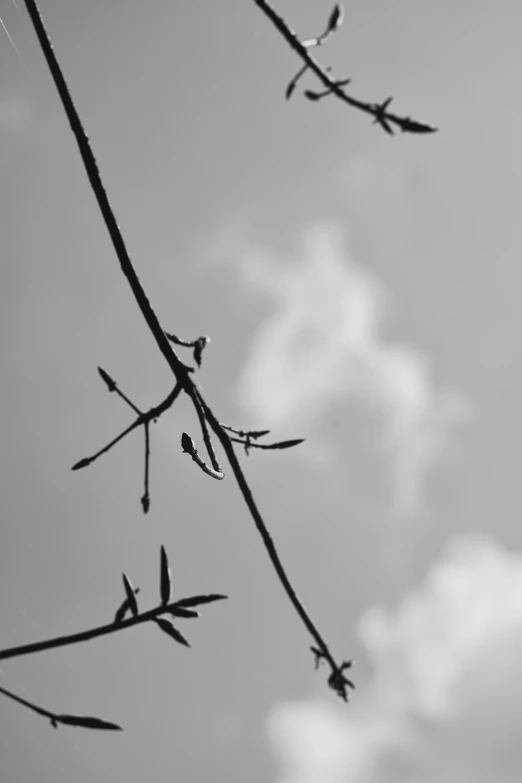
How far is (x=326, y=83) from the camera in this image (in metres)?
1.82

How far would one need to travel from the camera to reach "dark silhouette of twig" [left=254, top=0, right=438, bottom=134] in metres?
1.67

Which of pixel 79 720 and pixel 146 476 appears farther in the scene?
pixel 146 476

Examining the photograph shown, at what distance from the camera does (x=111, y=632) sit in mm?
1513

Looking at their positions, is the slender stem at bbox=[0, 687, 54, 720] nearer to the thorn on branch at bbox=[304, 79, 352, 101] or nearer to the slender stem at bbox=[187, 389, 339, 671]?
the slender stem at bbox=[187, 389, 339, 671]

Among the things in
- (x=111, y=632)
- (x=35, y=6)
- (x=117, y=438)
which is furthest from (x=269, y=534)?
(x=35, y=6)

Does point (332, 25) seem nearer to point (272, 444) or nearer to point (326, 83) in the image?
point (326, 83)

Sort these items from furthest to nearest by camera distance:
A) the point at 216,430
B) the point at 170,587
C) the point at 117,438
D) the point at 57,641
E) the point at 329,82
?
1. the point at 117,438
2. the point at 216,430
3. the point at 329,82
4. the point at 170,587
5. the point at 57,641

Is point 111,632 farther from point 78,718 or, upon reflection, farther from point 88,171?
point 88,171

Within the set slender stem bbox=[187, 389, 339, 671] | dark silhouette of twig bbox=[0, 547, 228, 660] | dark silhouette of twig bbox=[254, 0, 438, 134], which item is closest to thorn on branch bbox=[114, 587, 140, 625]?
dark silhouette of twig bbox=[0, 547, 228, 660]

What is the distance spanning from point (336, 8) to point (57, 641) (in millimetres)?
2037

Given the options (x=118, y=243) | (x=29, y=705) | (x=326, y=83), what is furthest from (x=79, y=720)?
(x=326, y=83)

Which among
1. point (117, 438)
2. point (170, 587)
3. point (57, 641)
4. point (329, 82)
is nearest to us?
point (57, 641)

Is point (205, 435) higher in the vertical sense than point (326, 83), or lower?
lower

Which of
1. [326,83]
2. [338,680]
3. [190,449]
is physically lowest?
[338,680]
